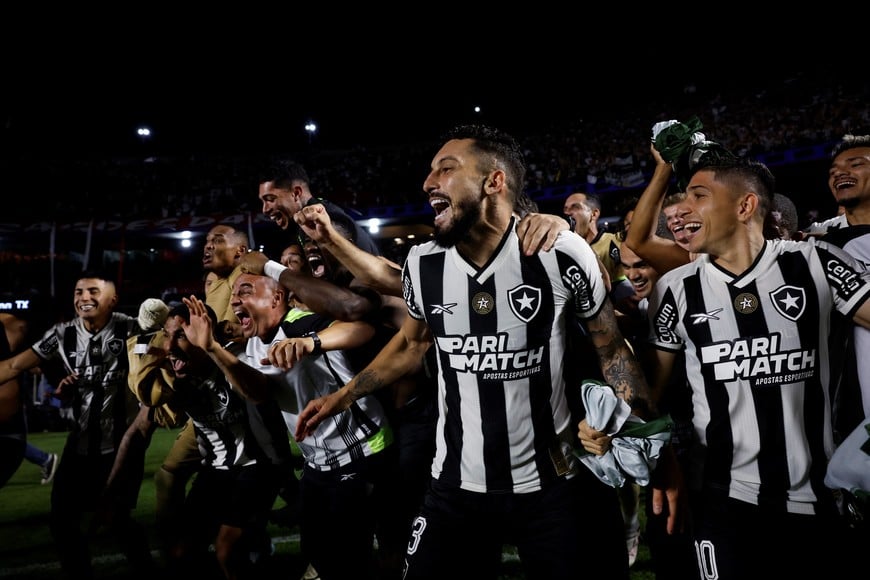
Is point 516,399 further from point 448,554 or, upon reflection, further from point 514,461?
point 448,554

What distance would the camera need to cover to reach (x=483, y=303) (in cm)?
243

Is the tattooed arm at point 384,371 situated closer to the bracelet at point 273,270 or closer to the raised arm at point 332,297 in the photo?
the raised arm at point 332,297

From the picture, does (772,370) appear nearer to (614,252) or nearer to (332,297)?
(332,297)

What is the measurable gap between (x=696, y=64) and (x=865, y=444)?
1060 inches

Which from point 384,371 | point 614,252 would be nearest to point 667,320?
point 384,371

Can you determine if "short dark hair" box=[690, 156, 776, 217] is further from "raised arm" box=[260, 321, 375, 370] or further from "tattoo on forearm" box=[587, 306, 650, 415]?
"raised arm" box=[260, 321, 375, 370]

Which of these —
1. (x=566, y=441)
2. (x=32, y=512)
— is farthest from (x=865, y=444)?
(x=32, y=512)

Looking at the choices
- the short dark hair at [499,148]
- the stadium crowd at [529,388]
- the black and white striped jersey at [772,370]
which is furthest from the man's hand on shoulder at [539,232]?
the black and white striped jersey at [772,370]

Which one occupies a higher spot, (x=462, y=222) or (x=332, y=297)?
(x=462, y=222)

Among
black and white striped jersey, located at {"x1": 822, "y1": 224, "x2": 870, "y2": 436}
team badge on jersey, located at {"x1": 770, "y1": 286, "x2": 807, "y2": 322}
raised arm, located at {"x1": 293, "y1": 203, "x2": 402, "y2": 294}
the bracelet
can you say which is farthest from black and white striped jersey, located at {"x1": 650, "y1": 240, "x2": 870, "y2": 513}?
the bracelet

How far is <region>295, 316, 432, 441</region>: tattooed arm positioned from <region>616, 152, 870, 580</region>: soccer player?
0.98 metres

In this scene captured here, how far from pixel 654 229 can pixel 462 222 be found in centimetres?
128

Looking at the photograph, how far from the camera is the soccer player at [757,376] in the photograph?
86.4 inches

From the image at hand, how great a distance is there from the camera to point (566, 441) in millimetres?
2352
